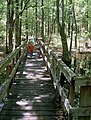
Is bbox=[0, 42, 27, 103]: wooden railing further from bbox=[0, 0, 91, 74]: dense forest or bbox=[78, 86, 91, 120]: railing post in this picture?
bbox=[0, 0, 91, 74]: dense forest

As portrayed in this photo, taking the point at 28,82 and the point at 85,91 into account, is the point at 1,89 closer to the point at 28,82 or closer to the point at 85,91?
the point at 85,91

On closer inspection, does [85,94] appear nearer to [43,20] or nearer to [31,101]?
[31,101]

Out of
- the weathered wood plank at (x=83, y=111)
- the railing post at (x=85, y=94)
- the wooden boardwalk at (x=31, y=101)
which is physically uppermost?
the railing post at (x=85, y=94)

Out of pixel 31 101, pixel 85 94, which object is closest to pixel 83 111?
pixel 85 94

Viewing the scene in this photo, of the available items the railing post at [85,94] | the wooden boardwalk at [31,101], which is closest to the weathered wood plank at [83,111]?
the railing post at [85,94]

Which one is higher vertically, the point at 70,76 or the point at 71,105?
the point at 70,76

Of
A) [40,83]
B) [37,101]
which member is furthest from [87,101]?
[40,83]

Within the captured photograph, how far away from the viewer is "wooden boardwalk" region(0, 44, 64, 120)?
7230 mm

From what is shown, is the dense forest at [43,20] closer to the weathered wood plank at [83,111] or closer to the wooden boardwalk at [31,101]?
the wooden boardwalk at [31,101]

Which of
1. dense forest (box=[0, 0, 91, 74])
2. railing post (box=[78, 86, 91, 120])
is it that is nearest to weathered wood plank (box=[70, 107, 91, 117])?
railing post (box=[78, 86, 91, 120])

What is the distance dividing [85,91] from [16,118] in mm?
2330

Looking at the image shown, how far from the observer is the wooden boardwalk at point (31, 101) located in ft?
23.7

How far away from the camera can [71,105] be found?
19.1 ft

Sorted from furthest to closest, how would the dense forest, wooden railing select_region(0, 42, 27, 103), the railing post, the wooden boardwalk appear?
1. the dense forest
2. the wooden boardwalk
3. wooden railing select_region(0, 42, 27, 103)
4. the railing post
